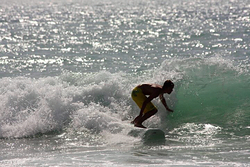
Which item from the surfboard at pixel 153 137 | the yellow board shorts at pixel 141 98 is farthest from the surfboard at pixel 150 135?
the yellow board shorts at pixel 141 98

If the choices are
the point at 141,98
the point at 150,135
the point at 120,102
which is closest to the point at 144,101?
Answer: the point at 141,98

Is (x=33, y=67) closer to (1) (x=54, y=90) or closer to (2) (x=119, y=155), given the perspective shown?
(1) (x=54, y=90)

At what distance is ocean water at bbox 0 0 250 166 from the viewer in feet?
23.5

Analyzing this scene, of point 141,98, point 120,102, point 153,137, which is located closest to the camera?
point 153,137

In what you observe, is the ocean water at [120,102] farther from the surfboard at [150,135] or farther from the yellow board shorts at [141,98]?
the yellow board shorts at [141,98]

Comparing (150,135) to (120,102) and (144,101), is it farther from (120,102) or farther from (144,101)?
(120,102)

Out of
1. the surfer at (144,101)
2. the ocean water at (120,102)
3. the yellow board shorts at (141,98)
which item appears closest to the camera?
the ocean water at (120,102)

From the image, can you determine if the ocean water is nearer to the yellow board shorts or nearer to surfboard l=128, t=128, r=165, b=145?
surfboard l=128, t=128, r=165, b=145

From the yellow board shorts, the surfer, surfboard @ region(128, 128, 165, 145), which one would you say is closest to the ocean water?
surfboard @ region(128, 128, 165, 145)

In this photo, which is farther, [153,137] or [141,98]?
[141,98]

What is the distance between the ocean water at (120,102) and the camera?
7160 mm

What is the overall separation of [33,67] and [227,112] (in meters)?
7.89

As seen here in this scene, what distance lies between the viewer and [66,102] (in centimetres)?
1013

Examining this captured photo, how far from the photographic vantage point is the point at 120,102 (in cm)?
1043
